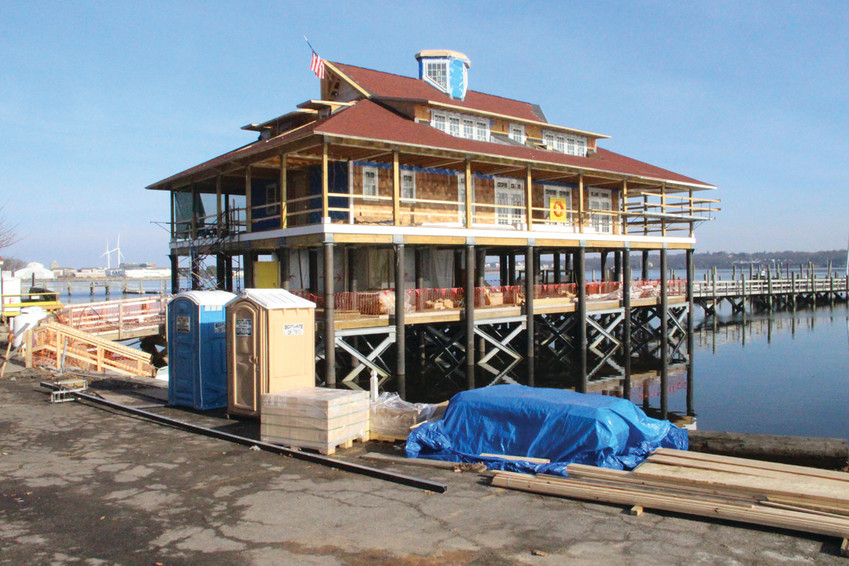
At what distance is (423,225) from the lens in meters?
23.3

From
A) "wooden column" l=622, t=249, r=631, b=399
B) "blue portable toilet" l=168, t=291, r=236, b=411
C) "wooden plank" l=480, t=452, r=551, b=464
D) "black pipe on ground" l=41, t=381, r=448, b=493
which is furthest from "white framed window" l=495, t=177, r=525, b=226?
"wooden plank" l=480, t=452, r=551, b=464

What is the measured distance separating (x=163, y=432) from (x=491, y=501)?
679cm

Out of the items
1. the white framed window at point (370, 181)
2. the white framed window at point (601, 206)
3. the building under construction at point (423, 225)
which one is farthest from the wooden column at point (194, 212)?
the white framed window at point (601, 206)

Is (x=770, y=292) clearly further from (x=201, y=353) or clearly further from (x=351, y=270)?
(x=201, y=353)

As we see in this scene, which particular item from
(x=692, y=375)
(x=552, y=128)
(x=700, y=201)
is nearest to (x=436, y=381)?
(x=692, y=375)

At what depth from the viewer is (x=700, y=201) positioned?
105ft

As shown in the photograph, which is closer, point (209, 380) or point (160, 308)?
point (209, 380)

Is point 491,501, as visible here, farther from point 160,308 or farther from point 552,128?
point 552,128

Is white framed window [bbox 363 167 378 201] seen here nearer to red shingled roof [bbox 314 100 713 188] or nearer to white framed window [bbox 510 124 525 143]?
red shingled roof [bbox 314 100 713 188]

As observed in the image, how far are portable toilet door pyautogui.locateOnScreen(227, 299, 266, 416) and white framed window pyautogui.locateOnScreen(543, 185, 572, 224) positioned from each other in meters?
19.6

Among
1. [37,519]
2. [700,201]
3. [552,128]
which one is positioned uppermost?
[552,128]

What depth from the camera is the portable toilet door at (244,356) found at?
1194 cm

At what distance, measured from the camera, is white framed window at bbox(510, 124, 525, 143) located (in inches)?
1170

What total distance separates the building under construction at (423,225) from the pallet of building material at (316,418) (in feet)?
26.7
